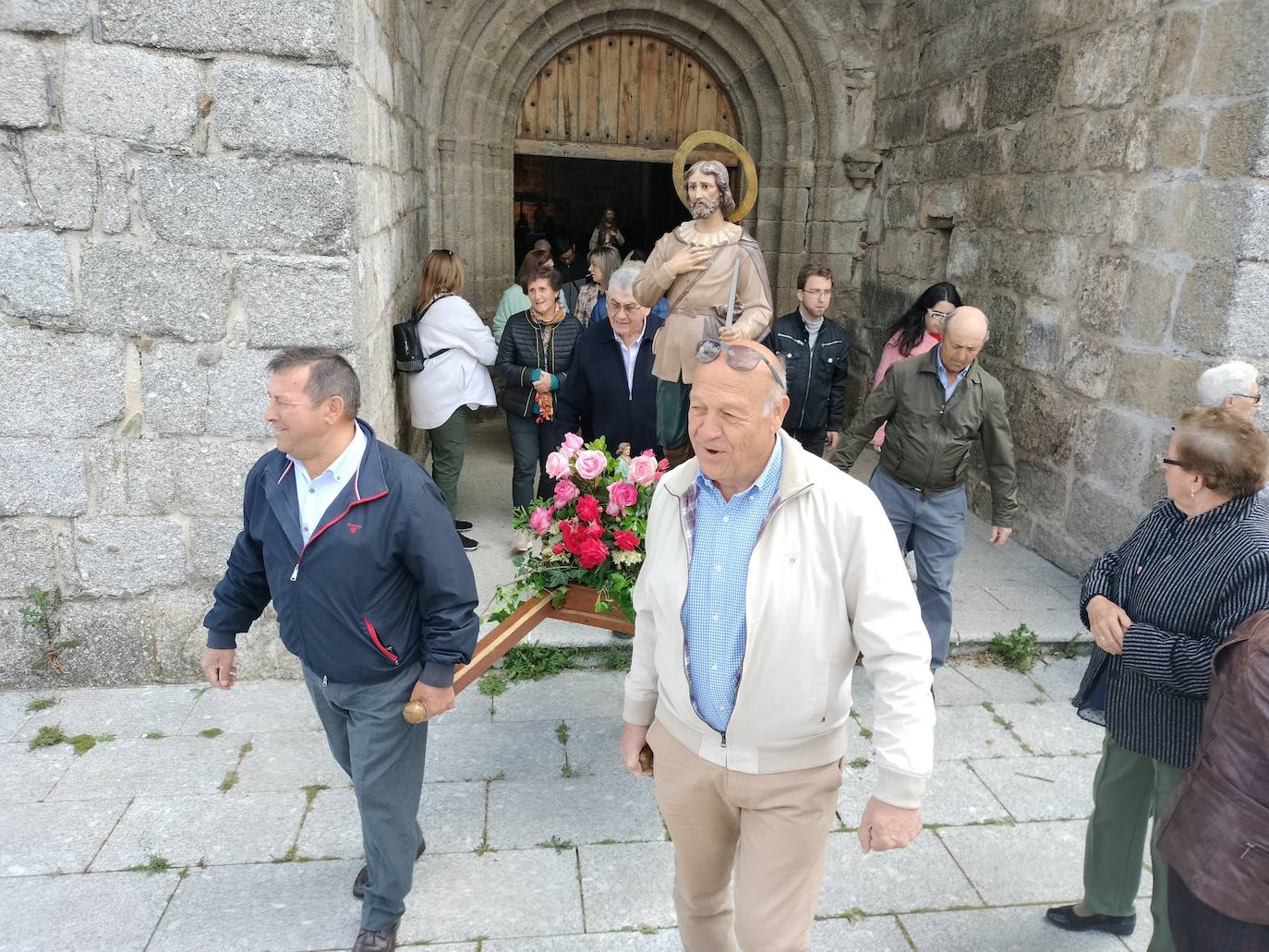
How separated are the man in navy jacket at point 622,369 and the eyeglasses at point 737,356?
2.44 meters

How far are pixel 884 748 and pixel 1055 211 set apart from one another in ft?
15.2

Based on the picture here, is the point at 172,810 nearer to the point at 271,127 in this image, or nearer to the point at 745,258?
the point at 271,127

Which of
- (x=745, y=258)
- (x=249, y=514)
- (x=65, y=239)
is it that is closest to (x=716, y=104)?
(x=745, y=258)

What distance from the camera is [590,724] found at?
382 centimetres

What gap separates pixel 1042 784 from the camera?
351 centimetres

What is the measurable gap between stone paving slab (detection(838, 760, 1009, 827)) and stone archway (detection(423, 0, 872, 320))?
539 centimetres

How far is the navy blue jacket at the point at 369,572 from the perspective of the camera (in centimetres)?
234

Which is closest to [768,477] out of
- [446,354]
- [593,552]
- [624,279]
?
[593,552]

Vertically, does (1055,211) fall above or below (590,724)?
above

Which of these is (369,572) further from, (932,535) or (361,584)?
(932,535)

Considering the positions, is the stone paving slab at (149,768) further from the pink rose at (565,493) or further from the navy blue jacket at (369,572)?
the pink rose at (565,493)

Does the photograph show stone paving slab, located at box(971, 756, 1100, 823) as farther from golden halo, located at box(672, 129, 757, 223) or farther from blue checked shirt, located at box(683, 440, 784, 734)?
golden halo, located at box(672, 129, 757, 223)

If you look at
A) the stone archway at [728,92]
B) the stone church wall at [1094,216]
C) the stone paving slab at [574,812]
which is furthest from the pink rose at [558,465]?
the stone archway at [728,92]

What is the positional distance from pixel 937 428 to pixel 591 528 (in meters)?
1.58
